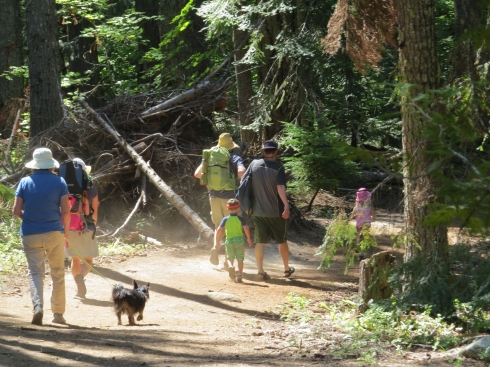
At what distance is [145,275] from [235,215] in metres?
1.93

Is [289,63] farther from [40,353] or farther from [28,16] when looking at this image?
[40,353]

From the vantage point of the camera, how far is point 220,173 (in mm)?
12023

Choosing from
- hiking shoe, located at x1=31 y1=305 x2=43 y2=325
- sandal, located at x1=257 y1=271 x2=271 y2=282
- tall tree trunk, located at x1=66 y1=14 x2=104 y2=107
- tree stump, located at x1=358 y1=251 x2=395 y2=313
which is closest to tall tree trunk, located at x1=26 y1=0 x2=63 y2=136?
sandal, located at x1=257 y1=271 x2=271 y2=282

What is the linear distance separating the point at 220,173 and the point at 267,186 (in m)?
1.19

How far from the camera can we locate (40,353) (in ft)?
21.0

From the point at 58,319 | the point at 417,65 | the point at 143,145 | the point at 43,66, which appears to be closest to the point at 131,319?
the point at 58,319

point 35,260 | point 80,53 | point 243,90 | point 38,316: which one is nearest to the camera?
point 38,316

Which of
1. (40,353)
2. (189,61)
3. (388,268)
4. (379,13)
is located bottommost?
(40,353)

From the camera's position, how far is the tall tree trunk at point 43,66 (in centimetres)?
1575

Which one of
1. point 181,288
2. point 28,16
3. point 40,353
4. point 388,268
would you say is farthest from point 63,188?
point 28,16

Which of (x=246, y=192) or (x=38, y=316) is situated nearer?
(x=38, y=316)

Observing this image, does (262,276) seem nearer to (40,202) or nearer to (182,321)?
(182,321)

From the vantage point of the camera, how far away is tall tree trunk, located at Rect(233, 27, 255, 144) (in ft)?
56.5

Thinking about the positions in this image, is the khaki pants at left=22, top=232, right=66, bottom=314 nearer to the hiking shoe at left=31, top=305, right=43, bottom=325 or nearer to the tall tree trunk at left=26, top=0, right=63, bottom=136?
the hiking shoe at left=31, top=305, right=43, bottom=325
